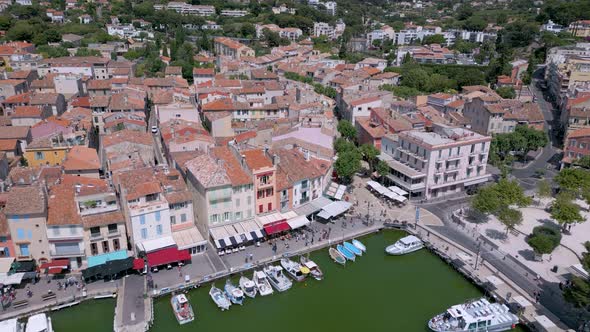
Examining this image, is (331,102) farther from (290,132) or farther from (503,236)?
(503,236)

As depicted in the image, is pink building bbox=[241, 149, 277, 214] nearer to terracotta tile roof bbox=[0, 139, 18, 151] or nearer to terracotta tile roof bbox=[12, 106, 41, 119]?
terracotta tile roof bbox=[0, 139, 18, 151]

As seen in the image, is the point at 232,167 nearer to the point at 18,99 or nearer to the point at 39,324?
the point at 39,324

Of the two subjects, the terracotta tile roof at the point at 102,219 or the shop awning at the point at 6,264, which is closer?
the shop awning at the point at 6,264

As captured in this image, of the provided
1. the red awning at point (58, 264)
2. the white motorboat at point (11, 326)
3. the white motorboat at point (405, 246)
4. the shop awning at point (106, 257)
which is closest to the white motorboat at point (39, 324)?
the white motorboat at point (11, 326)

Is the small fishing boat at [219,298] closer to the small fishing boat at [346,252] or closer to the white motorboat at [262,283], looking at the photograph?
the white motorboat at [262,283]

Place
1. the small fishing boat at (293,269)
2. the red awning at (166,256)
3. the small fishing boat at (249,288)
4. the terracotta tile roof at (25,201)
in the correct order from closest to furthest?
the terracotta tile roof at (25,201)
the small fishing boat at (249,288)
the red awning at (166,256)
the small fishing boat at (293,269)

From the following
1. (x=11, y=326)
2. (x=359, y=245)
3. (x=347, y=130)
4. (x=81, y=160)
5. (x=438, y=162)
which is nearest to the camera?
(x=11, y=326)

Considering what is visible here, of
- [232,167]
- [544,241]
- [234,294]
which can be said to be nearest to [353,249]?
[234,294]

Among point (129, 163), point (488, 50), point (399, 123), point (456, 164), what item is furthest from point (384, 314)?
point (488, 50)
